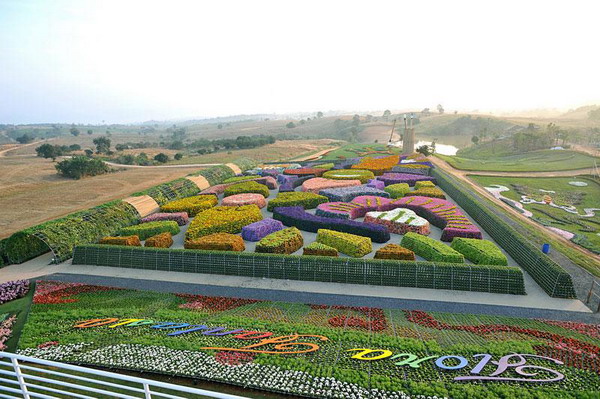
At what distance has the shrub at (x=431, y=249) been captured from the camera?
A: 18.2m

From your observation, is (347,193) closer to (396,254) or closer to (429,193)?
(429,193)


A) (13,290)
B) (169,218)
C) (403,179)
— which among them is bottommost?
(13,290)

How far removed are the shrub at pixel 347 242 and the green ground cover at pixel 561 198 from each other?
48.7 ft

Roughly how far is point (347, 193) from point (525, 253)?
15283mm

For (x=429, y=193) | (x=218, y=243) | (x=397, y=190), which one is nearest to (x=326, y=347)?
(x=218, y=243)

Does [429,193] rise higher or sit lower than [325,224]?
higher

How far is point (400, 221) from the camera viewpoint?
2408cm

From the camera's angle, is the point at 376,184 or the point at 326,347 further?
the point at 376,184

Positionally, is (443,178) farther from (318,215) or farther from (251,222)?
(251,222)

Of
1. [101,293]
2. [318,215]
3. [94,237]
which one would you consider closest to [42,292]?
[101,293]

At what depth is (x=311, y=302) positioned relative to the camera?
16.0 m

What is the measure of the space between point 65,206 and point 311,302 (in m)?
32.4

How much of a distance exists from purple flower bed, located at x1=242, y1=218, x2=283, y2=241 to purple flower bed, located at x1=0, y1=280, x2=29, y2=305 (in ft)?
41.7

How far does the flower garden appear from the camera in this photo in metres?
10.6
